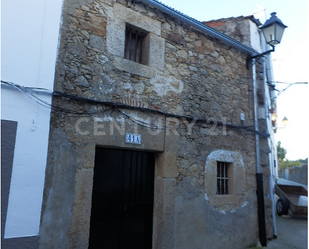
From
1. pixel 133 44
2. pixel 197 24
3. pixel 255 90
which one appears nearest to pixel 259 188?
pixel 255 90

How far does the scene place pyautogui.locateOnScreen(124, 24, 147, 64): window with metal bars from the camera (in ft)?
13.5

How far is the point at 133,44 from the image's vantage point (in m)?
4.20

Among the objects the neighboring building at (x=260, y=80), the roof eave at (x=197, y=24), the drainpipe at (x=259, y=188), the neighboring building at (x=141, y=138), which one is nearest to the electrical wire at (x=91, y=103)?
the neighboring building at (x=141, y=138)

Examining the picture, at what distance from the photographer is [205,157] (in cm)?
457

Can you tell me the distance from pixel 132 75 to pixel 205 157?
6.52ft

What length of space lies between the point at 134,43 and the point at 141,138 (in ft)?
5.35

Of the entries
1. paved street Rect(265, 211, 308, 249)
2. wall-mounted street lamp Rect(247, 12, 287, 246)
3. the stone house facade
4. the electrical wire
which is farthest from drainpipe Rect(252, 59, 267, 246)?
the electrical wire

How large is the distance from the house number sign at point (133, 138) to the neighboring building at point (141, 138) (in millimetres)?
34

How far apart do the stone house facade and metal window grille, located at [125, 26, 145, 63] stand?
0.02 m

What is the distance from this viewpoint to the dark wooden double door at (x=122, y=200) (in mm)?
3592

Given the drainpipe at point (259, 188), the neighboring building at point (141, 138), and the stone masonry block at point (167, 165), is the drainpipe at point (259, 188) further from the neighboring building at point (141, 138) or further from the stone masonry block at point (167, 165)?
the stone masonry block at point (167, 165)

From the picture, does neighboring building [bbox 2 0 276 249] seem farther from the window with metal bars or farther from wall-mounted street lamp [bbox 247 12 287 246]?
wall-mounted street lamp [bbox 247 12 287 246]

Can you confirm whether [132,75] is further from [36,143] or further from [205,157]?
[205,157]

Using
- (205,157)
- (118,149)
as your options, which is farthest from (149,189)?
(205,157)
